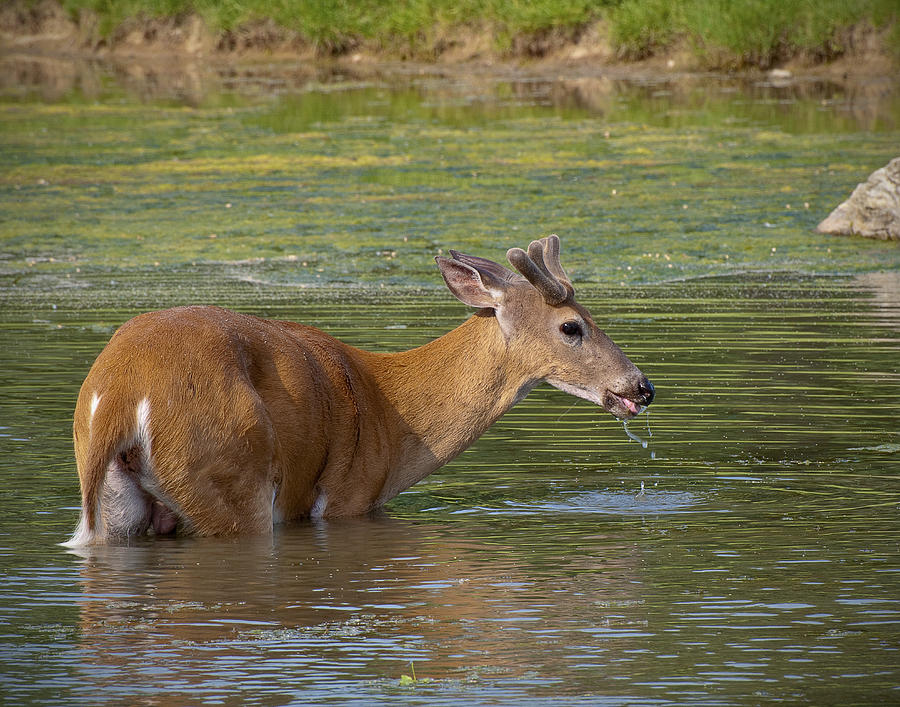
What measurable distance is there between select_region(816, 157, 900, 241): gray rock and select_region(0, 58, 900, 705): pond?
437 mm

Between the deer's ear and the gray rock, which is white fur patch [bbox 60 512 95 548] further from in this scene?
the gray rock

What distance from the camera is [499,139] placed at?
2623cm

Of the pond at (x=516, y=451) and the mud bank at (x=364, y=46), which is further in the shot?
the mud bank at (x=364, y=46)

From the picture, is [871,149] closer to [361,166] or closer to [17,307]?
[361,166]

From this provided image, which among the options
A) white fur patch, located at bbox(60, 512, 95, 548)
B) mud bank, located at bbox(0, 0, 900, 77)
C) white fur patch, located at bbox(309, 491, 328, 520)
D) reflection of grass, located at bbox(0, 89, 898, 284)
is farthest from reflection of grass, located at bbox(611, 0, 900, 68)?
white fur patch, located at bbox(60, 512, 95, 548)

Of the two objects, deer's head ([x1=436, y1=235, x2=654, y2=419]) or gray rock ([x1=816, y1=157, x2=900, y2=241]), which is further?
gray rock ([x1=816, y1=157, x2=900, y2=241])

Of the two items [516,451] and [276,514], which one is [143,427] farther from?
[516,451]

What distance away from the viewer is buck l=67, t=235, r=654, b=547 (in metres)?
7.03

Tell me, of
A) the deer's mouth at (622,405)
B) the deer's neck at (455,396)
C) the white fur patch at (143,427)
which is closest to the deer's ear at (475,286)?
the deer's neck at (455,396)

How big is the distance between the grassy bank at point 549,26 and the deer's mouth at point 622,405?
27928 millimetres

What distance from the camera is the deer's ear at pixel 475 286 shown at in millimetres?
8094

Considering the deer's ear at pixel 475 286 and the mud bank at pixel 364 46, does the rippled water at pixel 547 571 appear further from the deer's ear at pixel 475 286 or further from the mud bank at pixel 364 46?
the mud bank at pixel 364 46

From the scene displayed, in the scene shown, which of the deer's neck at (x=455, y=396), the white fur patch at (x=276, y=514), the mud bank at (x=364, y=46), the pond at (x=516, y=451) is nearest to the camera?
the pond at (x=516, y=451)

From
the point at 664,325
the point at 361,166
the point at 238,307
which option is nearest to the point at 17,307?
the point at 238,307
